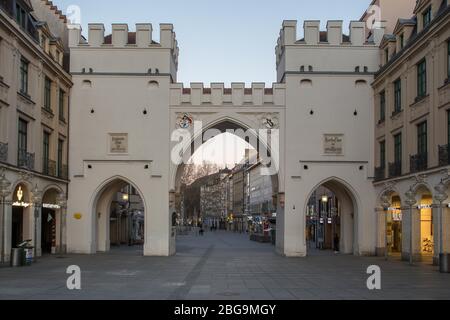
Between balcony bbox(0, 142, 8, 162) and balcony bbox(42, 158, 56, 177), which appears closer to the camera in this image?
balcony bbox(0, 142, 8, 162)

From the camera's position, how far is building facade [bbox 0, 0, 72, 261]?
92.8 ft

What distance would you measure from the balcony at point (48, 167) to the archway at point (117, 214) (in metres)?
3.42

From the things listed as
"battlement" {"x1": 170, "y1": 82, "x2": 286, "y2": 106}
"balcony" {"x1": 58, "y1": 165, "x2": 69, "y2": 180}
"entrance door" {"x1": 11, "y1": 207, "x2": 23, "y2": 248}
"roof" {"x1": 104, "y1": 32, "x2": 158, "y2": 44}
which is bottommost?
"entrance door" {"x1": 11, "y1": 207, "x2": 23, "y2": 248}

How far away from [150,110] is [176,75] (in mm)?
5219

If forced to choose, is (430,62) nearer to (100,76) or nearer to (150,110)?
(150,110)

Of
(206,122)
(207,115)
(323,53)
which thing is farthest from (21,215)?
(323,53)

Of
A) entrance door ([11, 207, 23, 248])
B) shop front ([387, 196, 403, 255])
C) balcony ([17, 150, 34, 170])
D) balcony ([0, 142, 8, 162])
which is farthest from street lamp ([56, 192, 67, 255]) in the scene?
shop front ([387, 196, 403, 255])

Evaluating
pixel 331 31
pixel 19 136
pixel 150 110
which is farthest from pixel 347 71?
pixel 19 136

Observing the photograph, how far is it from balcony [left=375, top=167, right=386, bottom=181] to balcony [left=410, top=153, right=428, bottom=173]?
4.28 metres

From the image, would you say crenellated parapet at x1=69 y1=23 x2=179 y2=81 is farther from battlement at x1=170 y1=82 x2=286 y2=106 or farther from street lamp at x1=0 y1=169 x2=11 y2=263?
street lamp at x1=0 y1=169 x2=11 y2=263

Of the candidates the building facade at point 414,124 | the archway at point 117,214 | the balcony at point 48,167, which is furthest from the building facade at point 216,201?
the balcony at point 48,167

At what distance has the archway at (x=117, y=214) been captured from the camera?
39787 millimetres

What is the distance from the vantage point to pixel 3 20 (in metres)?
27.1
